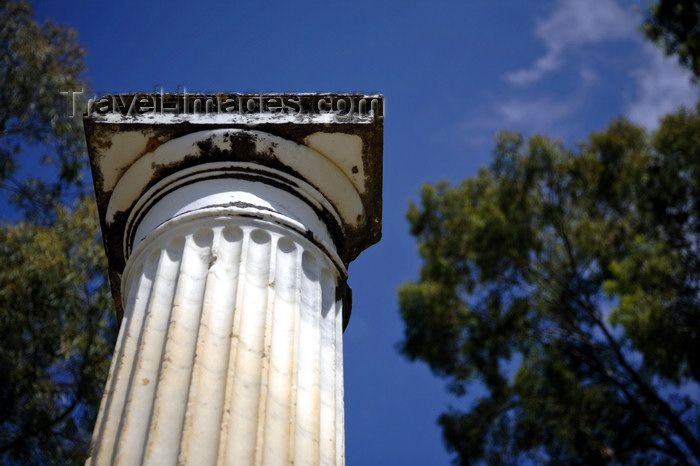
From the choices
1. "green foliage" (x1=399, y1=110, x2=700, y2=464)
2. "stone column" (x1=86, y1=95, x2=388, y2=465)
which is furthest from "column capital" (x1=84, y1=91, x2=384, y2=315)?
"green foliage" (x1=399, y1=110, x2=700, y2=464)

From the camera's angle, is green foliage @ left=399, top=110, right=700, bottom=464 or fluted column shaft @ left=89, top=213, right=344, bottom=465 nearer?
fluted column shaft @ left=89, top=213, right=344, bottom=465

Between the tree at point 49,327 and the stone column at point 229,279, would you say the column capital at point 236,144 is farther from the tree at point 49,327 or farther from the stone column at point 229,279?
the tree at point 49,327

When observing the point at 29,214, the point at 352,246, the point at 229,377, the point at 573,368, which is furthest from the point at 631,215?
the point at 229,377

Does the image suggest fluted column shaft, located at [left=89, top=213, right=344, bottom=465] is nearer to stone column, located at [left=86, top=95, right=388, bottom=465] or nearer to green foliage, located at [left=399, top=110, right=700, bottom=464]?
stone column, located at [left=86, top=95, right=388, bottom=465]

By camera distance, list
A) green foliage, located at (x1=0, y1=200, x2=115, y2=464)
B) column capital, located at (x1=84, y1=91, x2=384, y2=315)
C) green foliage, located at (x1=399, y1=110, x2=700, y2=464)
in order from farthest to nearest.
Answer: green foliage, located at (x1=399, y1=110, x2=700, y2=464) < green foliage, located at (x1=0, y1=200, x2=115, y2=464) < column capital, located at (x1=84, y1=91, x2=384, y2=315)

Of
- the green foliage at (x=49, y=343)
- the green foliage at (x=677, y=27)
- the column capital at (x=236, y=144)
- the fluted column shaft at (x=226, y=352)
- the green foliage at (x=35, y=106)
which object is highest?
the green foliage at (x=677, y=27)

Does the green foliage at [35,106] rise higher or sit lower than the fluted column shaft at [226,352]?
higher

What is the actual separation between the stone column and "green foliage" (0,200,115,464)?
6.21 meters

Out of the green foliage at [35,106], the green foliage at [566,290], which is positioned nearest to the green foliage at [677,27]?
the green foliage at [566,290]

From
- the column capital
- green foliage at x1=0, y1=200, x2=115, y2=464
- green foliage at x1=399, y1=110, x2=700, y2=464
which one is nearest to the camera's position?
the column capital

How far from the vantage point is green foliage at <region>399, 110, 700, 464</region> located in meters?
14.7

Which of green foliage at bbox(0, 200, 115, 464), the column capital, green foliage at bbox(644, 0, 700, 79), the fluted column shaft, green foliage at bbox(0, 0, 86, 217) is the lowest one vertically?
the fluted column shaft

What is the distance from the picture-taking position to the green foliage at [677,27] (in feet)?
54.1

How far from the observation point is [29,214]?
13.5 meters
